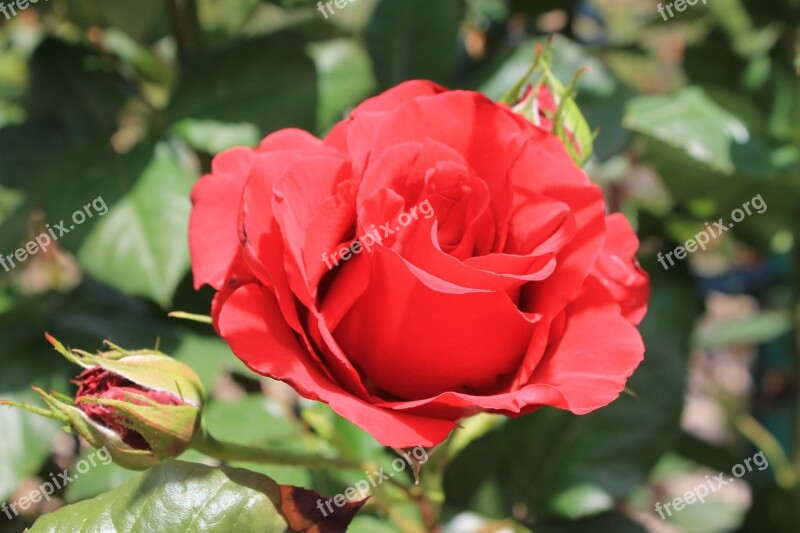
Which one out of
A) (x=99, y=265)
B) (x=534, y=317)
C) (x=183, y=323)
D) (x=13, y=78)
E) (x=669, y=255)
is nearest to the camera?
(x=534, y=317)

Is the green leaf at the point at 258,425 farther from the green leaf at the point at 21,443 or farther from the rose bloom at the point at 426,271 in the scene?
the rose bloom at the point at 426,271

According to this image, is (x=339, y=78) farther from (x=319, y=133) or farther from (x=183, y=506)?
(x=183, y=506)

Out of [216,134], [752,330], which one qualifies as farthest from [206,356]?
[752,330]

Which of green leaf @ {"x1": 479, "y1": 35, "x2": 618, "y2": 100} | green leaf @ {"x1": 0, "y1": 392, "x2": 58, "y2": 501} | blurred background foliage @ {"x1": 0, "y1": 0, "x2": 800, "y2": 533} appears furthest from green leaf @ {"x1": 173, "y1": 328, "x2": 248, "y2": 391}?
green leaf @ {"x1": 479, "y1": 35, "x2": 618, "y2": 100}

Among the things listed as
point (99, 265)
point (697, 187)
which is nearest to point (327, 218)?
point (99, 265)

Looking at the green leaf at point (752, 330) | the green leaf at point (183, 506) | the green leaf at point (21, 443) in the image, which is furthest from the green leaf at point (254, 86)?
the green leaf at point (752, 330)

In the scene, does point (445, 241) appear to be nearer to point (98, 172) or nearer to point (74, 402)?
point (74, 402)

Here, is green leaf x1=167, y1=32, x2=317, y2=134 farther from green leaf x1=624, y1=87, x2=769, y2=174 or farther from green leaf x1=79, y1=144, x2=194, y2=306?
green leaf x1=624, y1=87, x2=769, y2=174
